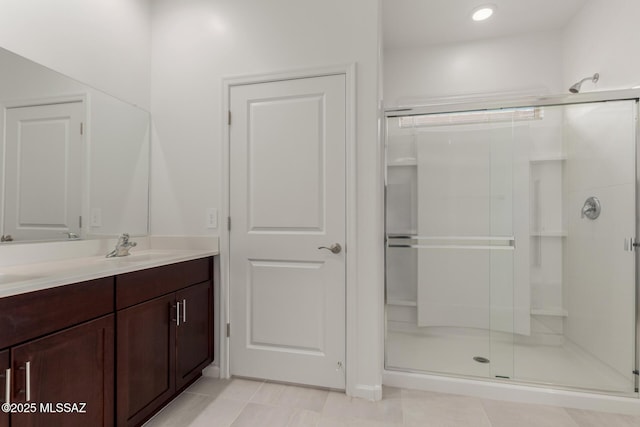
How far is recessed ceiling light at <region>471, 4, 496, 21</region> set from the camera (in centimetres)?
240

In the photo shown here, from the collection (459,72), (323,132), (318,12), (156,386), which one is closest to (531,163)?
(459,72)

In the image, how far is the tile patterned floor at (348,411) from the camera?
160cm

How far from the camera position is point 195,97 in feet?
6.99

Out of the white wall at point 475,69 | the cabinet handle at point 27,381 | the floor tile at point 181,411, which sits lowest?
the floor tile at point 181,411

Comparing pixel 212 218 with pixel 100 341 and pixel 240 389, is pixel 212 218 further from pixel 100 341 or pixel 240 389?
pixel 240 389

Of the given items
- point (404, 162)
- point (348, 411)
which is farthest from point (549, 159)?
point (348, 411)

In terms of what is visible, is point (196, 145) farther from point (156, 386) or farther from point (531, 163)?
point (531, 163)

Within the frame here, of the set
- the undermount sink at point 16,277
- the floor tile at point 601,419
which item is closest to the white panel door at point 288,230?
the undermount sink at point 16,277

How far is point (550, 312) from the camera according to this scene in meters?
2.23

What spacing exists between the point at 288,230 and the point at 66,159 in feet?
4.26

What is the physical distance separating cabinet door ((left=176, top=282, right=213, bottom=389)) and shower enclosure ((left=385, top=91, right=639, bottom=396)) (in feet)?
4.17

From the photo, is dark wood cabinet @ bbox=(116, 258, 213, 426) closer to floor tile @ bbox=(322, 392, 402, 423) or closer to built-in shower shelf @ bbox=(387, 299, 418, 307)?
floor tile @ bbox=(322, 392, 402, 423)

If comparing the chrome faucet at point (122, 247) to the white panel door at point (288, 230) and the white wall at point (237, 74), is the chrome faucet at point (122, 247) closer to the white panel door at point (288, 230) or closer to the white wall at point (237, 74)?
the white wall at point (237, 74)

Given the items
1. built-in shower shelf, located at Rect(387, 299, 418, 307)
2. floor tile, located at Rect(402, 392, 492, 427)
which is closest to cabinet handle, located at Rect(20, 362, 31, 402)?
floor tile, located at Rect(402, 392, 492, 427)
